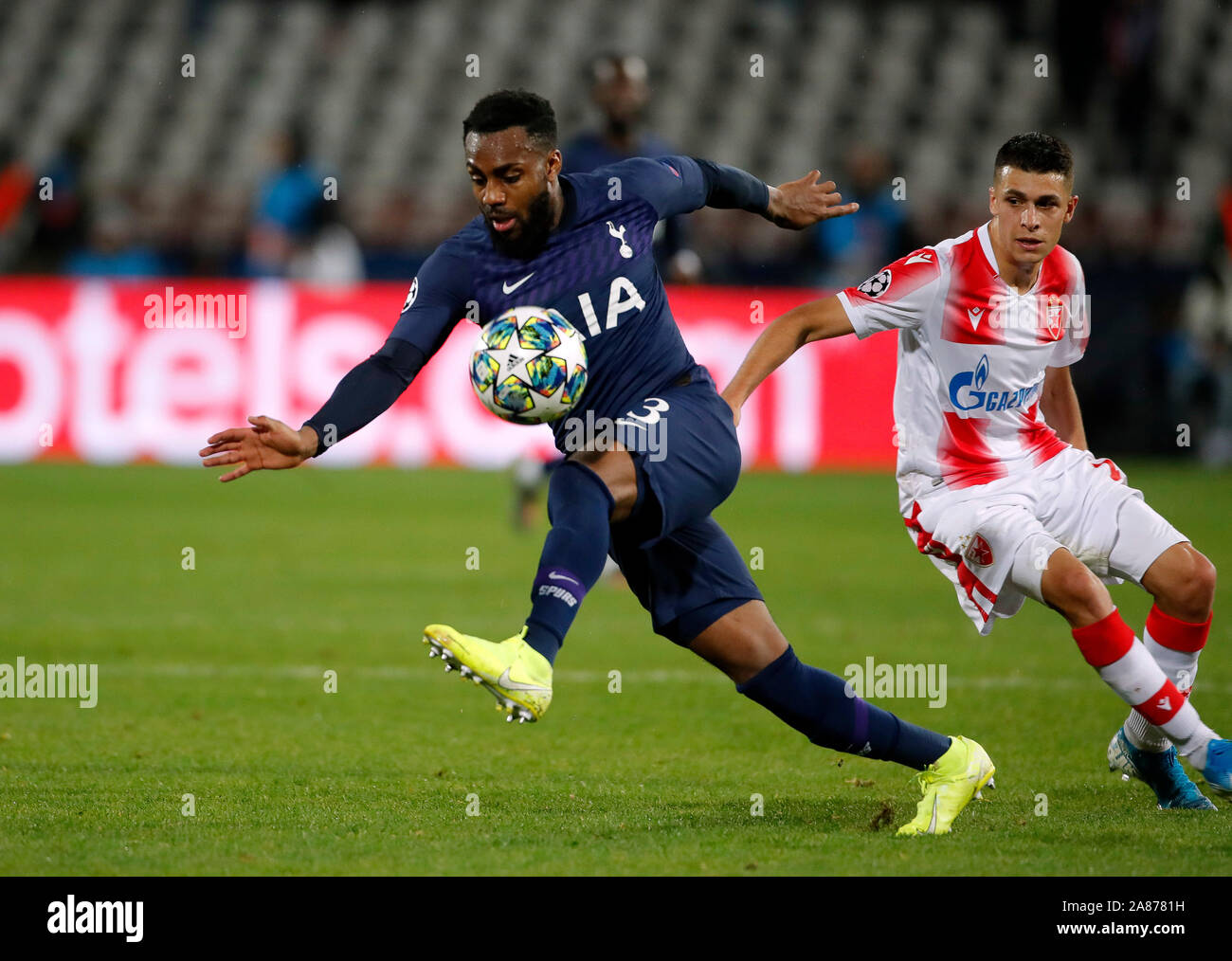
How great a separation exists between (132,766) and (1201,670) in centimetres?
489

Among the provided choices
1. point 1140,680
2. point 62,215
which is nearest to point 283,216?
point 62,215

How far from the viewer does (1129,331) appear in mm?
16359

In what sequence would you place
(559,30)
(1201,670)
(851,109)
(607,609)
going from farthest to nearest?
(559,30)
(851,109)
(607,609)
(1201,670)

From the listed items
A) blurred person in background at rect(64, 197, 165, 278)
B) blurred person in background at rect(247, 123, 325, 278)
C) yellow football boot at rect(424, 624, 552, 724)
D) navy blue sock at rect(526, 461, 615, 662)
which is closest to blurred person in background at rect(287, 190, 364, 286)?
blurred person in background at rect(247, 123, 325, 278)

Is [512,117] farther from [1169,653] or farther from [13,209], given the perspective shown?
[13,209]

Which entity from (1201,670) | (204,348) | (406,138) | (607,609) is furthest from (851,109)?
(1201,670)

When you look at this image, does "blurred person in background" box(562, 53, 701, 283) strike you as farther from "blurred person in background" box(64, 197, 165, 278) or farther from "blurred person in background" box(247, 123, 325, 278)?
"blurred person in background" box(64, 197, 165, 278)

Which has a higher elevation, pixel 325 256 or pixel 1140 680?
pixel 325 256

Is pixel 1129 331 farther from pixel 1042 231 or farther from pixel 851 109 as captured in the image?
pixel 1042 231

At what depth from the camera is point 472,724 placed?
6.91m

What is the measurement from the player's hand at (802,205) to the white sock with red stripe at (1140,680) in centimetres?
152

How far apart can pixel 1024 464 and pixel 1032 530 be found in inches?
14.3

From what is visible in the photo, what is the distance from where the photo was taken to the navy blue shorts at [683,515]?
4594 mm

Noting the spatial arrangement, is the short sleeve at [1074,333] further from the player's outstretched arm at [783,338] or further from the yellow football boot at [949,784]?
the yellow football boot at [949,784]
